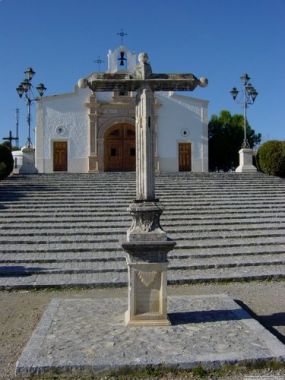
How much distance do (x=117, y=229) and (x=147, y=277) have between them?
18.7 ft

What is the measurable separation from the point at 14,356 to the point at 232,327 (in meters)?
2.35

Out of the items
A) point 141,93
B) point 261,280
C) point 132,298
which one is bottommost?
point 261,280

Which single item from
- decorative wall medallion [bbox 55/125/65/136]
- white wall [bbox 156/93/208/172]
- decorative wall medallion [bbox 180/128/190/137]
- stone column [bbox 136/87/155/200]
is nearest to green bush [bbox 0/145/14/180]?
decorative wall medallion [bbox 55/125/65/136]

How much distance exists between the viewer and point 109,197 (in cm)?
1376

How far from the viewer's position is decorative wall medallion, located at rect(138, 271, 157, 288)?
511cm

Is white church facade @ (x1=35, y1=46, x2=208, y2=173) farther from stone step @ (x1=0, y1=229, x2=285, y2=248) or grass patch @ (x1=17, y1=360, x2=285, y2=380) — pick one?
grass patch @ (x1=17, y1=360, x2=285, y2=380)

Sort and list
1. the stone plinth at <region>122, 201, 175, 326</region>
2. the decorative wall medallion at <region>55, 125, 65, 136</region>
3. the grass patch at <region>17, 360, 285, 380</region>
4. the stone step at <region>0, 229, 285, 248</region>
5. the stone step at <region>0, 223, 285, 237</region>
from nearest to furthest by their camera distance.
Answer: the grass patch at <region>17, 360, 285, 380</region>, the stone plinth at <region>122, 201, 175, 326</region>, the stone step at <region>0, 229, 285, 248</region>, the stone step at <region>0, 223, 285, 237</region>, the decorative wall medallion at <region>55, 125, 65, 136</region>

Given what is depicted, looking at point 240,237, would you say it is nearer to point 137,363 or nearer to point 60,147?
point 137,363

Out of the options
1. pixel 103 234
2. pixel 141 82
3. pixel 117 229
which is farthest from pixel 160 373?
pixel 117 229

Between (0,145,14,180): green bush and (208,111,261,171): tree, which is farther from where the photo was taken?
(208,111,261,171): tree

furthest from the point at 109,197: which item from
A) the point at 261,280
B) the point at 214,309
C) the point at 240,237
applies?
the point at 214,309

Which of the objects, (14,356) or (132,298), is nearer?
(14,356)

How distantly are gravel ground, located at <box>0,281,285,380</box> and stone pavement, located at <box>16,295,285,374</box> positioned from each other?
9.4 inches

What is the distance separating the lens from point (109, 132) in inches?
930
